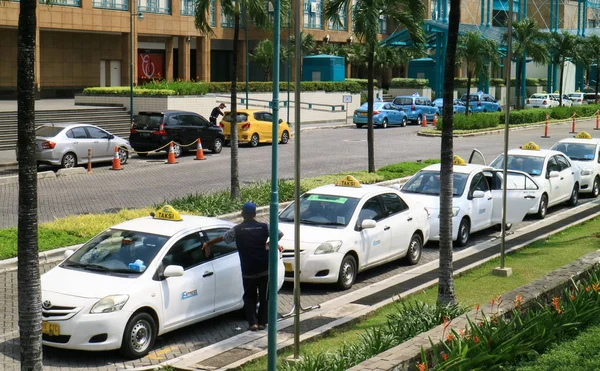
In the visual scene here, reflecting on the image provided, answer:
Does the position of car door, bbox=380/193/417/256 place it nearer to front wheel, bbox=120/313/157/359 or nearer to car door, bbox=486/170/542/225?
car door, bbox=486/170/542/225

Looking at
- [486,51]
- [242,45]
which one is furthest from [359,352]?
[242,45]

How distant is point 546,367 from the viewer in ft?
30.1

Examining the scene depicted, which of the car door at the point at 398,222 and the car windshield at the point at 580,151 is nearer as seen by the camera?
the car door at the point at 398,222

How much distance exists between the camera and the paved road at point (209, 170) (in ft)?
73.9

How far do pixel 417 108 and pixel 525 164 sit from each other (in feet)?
94.0

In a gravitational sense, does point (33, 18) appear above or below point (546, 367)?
above

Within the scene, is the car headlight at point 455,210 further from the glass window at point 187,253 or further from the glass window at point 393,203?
the glass window at point 187,253

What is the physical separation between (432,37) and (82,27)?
24.4 m

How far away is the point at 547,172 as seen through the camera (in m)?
22.9

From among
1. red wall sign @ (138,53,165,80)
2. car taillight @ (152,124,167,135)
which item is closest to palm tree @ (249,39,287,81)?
red wall sign @ (138,53,165,80)

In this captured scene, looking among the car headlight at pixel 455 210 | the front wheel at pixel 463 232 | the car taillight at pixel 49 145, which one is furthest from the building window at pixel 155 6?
the car headlight at pixel 455 210

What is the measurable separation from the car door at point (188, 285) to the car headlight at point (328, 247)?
105 inches

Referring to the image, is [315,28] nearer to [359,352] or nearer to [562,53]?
[562,53]

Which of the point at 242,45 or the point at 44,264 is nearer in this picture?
the point at 44,264
